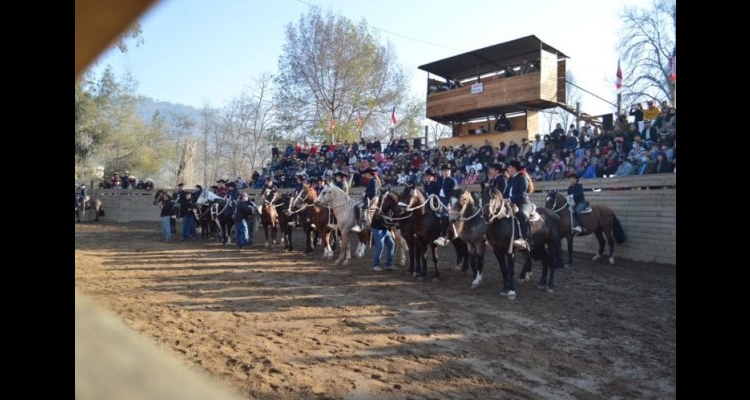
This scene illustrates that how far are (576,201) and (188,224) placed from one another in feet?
49.5

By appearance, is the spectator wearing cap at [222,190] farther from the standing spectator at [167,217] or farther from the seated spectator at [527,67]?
the seated spectator at [527,67]

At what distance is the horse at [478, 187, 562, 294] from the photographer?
9297 mm

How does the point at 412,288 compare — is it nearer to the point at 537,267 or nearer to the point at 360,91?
the point at 537,267

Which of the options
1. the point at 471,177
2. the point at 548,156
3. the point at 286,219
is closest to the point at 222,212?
the point at 286,219

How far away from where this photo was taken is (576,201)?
41.9 feet

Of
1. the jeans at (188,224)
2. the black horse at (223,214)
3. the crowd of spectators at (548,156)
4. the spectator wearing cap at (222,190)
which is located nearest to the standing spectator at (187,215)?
the jeans at (188,224)

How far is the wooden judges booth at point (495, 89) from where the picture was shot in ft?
75.9

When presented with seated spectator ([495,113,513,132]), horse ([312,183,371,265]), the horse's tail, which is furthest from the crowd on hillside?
seated spectator ([495,113,513,132])

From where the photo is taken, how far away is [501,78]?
24.3 meters

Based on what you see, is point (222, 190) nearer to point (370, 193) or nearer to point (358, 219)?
point (358, 219)

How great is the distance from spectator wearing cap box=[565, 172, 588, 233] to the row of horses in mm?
160

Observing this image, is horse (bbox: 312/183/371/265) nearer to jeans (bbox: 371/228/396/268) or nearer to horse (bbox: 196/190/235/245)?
jeans (bbox: 371/228/396/268)
